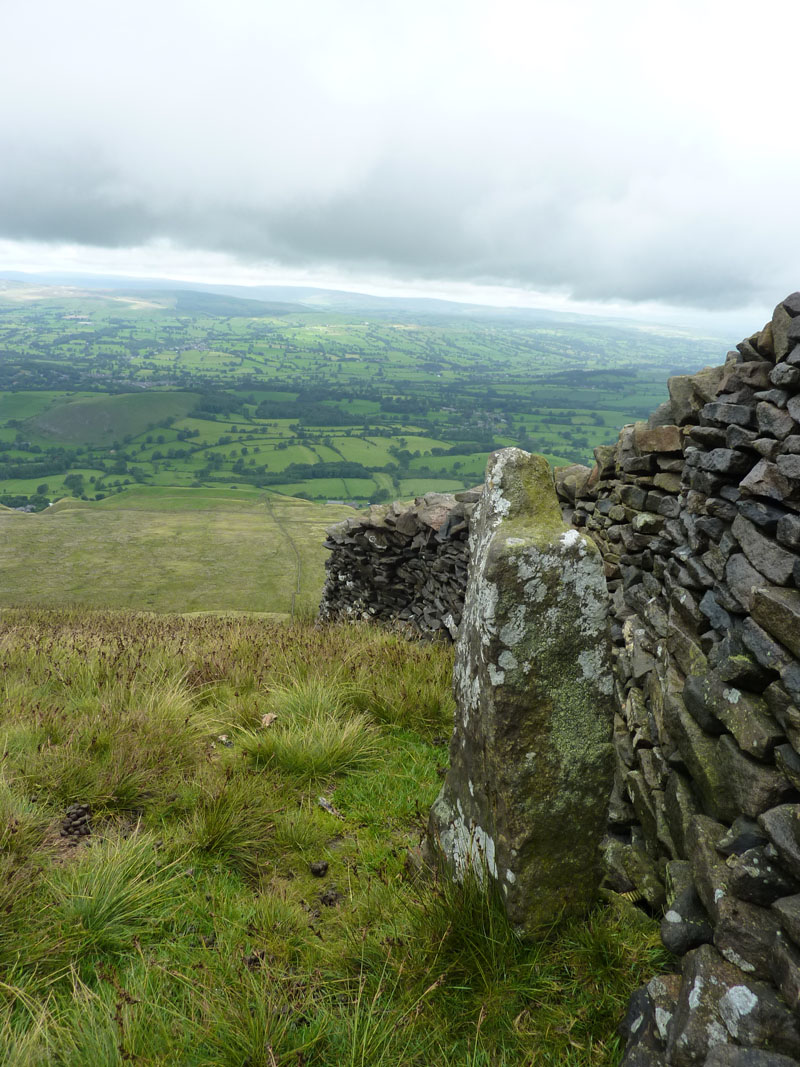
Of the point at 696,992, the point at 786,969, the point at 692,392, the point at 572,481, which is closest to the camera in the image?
the point at 786,969

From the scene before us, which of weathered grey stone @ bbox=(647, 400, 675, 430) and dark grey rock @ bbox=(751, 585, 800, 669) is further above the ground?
weathered grey stone @ bbox=(647, 400, 675, 430)

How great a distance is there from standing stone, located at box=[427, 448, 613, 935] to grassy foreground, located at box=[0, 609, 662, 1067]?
23 centimetres

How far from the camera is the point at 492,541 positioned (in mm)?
3385

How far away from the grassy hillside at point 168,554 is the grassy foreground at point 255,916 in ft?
93.3

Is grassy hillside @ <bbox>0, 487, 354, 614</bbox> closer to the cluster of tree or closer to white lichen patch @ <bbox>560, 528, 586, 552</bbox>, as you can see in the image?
the cluster of tree

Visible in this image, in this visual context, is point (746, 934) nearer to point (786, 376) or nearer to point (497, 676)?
point (497, 676)

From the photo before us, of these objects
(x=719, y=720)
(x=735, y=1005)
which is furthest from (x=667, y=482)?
(x=735, y=1005)

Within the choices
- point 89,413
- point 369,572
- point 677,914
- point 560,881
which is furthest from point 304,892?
point 89,413

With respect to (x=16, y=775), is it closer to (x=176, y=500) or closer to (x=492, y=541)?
(x=492, y=541)

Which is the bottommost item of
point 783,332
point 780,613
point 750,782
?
point 750,782

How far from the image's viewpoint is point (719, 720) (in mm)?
3295

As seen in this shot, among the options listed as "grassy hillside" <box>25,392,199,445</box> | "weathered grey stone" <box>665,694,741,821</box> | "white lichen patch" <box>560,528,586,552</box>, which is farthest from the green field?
"white lichen patch" <box>560,528,586,552</box>

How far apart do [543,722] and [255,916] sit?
2000 mm

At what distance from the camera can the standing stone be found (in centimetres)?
→ 315
